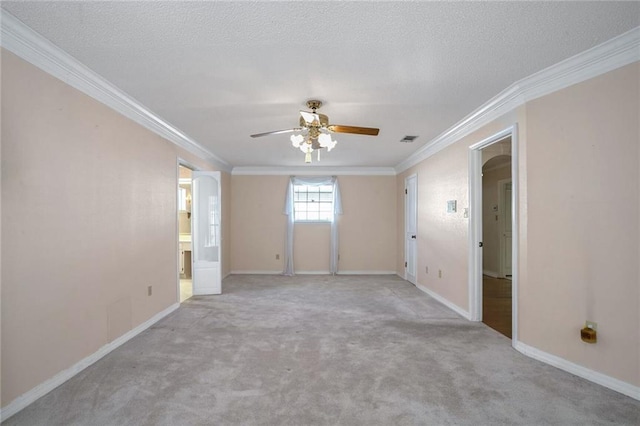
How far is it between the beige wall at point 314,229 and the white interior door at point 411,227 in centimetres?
76

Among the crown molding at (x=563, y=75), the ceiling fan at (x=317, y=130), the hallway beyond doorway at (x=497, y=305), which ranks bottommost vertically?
the hallway beyond doorway at (x=497, y=305)

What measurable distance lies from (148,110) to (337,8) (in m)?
2.46

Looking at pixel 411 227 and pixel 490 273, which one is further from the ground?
pixel 411 227

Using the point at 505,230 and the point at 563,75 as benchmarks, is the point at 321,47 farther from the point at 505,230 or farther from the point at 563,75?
the point at 505,230

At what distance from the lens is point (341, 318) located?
3830 mm

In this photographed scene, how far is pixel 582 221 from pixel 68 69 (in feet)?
13.2

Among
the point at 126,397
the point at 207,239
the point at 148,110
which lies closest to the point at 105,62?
the point at 148,110

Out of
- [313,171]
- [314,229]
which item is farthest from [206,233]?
[313,171]

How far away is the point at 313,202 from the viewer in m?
7.18

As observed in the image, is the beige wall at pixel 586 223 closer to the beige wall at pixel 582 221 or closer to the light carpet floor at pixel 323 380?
the beige wall at pixel 582 221

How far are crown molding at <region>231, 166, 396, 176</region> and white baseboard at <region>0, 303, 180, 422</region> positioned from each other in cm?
416

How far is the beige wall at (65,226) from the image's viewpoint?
197 cm

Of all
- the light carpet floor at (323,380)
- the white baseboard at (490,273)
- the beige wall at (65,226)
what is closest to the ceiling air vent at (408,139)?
the light carpet floor at (323,380)

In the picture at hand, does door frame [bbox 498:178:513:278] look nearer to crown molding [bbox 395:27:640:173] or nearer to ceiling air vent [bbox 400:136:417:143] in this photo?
ceiling air vent [bbox 400:136:417:143]
